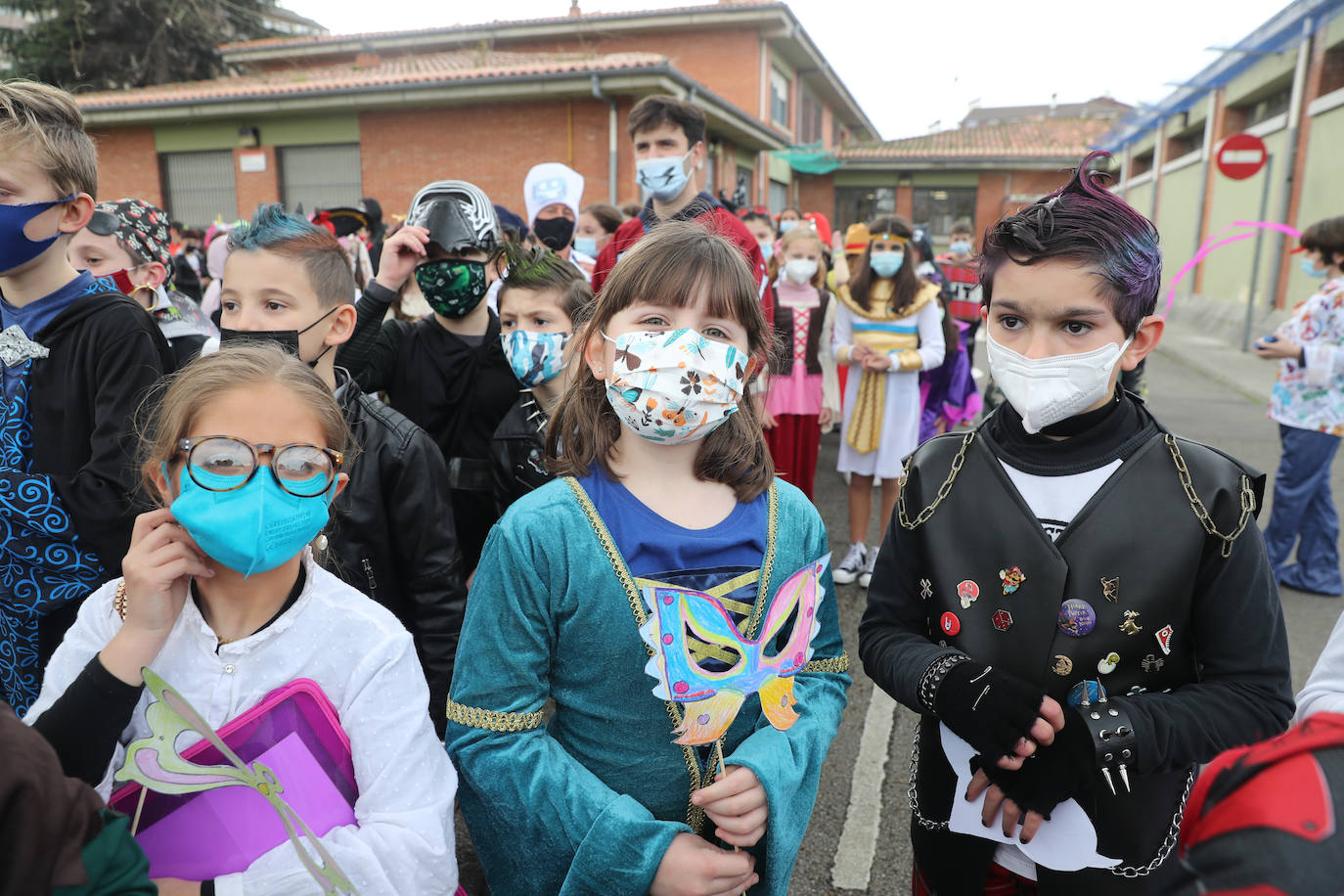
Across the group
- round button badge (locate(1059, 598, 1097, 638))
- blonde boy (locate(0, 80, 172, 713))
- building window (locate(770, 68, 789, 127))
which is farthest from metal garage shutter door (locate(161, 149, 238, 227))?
round button badge (locate(1059, 598, 1097, 638))

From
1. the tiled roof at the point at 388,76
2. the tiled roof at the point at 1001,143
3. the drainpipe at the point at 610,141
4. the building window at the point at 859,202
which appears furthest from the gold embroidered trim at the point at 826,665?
the building window at the point at 859,202

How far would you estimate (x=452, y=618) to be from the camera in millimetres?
2191

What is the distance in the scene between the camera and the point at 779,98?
2477 cm

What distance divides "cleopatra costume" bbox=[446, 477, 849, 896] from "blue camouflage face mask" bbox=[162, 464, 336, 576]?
0.34 m

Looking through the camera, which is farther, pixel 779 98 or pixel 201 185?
pixel 779 98

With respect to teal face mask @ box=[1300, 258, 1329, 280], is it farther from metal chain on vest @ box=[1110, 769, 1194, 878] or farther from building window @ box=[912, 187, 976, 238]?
building window @ box=[912, 187, 976, 238]

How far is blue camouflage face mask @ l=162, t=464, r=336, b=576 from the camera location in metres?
1.34

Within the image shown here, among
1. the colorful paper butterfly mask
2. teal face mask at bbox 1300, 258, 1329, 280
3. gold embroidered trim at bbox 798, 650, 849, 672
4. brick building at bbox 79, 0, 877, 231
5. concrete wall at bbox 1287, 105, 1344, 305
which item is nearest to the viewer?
the colorful paper butterfly mask

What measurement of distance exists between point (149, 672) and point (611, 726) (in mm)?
735

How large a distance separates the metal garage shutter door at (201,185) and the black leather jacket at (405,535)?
64.5ft

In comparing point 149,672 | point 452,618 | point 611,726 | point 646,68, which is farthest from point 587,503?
point 646,68

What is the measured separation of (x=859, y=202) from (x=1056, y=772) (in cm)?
3447

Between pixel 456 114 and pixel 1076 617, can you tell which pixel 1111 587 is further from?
pixel 456 114

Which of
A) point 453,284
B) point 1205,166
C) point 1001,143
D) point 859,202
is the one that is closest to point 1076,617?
point 453,284
